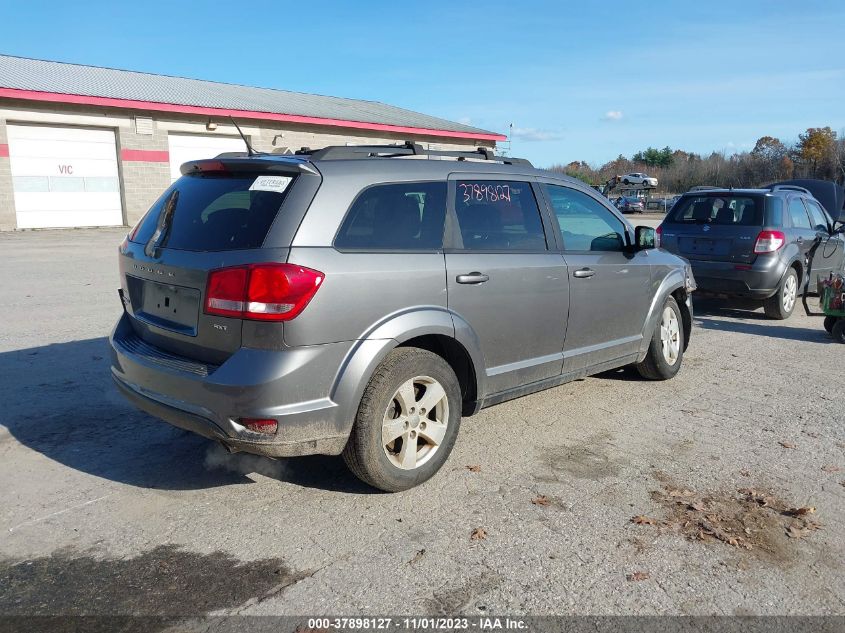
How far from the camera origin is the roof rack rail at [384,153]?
4.06m

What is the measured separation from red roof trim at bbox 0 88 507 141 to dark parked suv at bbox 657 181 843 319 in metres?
19.0

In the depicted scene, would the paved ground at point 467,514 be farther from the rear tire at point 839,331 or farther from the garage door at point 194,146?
the garage door at point 194,146

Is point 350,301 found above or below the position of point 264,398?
above

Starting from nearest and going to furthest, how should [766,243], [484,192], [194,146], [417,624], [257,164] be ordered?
[417,624] → [257,164] → [484,192] → [766,243] → [194,146]

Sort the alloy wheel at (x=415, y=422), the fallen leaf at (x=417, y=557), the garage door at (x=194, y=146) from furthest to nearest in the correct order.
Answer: the garage door at (x=194, y=146), the alloy wheel at (x=415, y=422), the fallen leaf at (x=417, y=557)

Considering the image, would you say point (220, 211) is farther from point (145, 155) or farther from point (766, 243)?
point (145, 155)

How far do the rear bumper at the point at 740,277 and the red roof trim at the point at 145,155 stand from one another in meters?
20.6

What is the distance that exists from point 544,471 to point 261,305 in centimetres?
206

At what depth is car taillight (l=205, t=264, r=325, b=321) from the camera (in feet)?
11.3

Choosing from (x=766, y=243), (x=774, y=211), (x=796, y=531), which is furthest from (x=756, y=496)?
(x=774, y=211)

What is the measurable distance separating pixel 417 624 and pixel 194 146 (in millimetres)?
25883

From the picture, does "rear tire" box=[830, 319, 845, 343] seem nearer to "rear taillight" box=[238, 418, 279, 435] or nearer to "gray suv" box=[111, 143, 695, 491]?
"gray suv" box=[111, 143, 695, 491]

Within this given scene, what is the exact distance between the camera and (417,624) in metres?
2.87

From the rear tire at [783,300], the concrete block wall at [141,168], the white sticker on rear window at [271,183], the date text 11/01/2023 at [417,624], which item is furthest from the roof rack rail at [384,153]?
the concrete block wall at [141,168]
